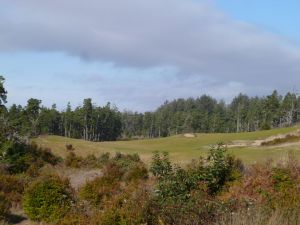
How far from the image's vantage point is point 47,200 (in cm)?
1290

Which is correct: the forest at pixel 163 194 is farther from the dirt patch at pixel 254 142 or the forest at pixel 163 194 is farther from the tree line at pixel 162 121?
the tree line at pixel 162 121

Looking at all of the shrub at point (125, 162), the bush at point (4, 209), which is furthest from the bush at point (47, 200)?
the shrub at point (125, 162)

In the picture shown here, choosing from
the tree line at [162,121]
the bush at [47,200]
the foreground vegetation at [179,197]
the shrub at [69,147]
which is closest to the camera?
the foreground vegetation at [179,197]

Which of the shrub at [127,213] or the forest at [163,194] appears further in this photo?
the shrub at [127,213]

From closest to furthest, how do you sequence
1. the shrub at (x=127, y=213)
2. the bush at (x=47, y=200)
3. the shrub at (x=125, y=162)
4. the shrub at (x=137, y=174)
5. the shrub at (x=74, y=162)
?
1. the shrub at (x=127, y=213)
2. the bush at (x=47, y=200)
3. the shrub at (x=137, y=174)
4. the shrub at (x=125, y=162)
5. the shrub at (x=74, y=162)

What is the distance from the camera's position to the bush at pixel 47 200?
40.7 ft

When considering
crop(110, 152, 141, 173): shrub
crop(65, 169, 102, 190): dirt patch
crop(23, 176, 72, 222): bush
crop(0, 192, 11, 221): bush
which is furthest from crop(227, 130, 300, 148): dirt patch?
crop(0, 192, 11, 221): bush

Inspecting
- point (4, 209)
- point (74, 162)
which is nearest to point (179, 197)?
point (4, 209)

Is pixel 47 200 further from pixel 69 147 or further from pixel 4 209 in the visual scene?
pixel 69 147

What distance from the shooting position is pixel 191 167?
520 inches

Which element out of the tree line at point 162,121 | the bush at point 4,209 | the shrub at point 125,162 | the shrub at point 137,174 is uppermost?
the tree line at point 162,121

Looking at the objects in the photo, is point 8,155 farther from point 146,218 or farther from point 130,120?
point 130,120

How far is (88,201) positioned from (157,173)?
95.7 inches

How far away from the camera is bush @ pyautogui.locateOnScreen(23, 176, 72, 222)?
40.7 feet
